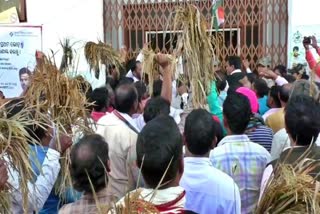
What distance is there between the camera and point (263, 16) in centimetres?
907

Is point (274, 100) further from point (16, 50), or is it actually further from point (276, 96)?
point (16, 50)

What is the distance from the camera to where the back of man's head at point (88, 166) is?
218 centimetres

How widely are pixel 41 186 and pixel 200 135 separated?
73cm

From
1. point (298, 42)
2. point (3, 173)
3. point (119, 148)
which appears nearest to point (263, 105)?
point (119, 148)

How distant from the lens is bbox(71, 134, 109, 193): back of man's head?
218 centimetres

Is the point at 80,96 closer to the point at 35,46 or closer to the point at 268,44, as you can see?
the point at 35,46

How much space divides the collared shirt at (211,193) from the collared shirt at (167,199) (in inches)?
18.9

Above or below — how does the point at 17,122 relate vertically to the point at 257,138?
above

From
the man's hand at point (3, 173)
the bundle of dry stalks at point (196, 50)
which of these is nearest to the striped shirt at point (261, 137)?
the bundle of dry stalks at point (196, 50)

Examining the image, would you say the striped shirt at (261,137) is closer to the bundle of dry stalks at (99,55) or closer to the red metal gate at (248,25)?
the bundle of dry stalks at (99,55)

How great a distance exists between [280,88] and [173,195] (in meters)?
2.46

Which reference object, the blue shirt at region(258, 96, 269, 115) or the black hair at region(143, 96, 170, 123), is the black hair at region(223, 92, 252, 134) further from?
the blue shirt at region(258, 96, 269, 115)

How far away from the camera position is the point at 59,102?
2902 mm

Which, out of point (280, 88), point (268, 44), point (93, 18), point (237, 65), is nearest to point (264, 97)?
point (280, 88)
